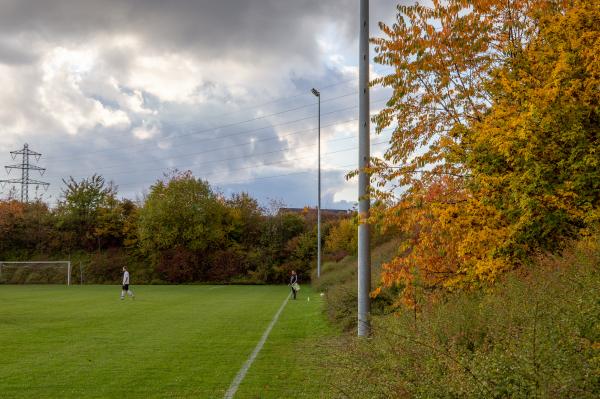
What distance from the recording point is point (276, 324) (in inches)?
745

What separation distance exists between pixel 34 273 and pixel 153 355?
5232 centimetres

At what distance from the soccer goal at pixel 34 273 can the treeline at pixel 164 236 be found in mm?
241

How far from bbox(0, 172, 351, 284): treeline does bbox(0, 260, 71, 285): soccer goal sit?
0.24 metres

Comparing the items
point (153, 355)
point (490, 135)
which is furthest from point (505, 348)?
point (153, 355)

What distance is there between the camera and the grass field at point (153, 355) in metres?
8.82

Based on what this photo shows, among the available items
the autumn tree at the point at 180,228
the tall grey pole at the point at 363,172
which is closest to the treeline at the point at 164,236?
the autumn tree at the point at 180,228

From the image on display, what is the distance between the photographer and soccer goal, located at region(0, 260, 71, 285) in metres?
56.9

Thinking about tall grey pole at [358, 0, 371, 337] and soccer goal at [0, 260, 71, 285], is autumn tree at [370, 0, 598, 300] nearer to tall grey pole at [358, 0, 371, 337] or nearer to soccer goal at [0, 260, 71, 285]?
tall grey pole at [358, 0, 371, 337]

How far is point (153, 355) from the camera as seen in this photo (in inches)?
477

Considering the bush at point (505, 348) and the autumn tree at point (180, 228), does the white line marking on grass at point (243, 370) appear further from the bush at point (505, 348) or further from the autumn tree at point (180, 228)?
the autumn tree at point (180, 228)

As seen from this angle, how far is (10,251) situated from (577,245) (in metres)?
73.0

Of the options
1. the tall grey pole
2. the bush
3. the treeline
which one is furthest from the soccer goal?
the bush

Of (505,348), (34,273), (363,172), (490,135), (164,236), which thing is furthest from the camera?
(164,236)

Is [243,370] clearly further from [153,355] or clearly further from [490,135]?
[490,135]
